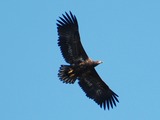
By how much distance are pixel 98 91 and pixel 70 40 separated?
2623 mm

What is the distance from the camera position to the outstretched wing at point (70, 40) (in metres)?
26.3

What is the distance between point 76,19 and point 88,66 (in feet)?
6.46

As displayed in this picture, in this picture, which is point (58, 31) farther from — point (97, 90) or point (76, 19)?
point (97, 90)

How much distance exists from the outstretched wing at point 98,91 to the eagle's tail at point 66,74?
110 cm

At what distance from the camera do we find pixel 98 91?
2747cm

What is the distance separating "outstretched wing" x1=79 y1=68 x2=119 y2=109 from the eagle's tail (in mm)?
1102

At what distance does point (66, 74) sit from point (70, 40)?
1.45 metres

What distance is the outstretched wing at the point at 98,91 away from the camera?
27.2 metres

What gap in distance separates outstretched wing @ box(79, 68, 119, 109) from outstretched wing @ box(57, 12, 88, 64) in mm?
1193

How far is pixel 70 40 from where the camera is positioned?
2645 centimetres

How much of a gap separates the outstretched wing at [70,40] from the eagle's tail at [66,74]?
1.43ft

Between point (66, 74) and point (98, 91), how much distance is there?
2100 millimetres

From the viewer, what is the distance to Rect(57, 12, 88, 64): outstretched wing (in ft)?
86.4

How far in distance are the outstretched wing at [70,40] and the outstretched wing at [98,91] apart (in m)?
1.19
